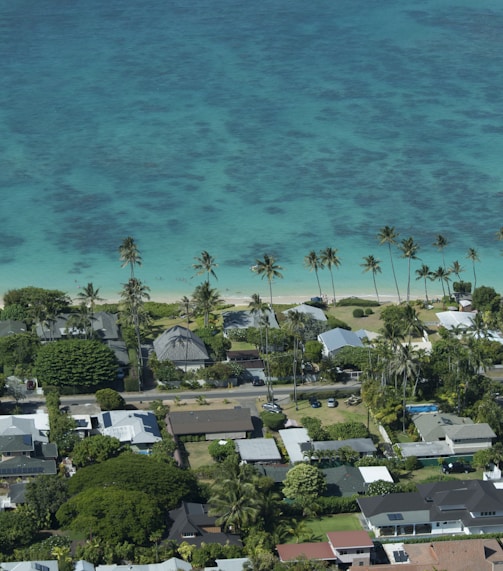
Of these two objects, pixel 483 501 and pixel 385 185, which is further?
pixel 385 185

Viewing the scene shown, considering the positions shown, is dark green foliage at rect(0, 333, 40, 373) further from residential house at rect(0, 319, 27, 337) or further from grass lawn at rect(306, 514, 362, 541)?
grass lawn at rect(306, 514, 362, 541)

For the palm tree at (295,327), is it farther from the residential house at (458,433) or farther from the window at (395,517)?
the window at (395,517)

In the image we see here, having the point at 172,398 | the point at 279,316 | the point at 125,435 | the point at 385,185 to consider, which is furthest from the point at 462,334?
the point at 385,185

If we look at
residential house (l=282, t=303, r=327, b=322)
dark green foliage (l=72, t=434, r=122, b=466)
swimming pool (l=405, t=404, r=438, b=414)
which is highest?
residential house (l=282, t=303, r=327, b=322)

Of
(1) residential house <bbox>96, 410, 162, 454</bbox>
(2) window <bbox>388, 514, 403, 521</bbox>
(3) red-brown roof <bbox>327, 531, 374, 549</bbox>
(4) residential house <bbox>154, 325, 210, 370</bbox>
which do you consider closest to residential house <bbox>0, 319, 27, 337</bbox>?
(4) residential house <bbox>154, 325, 210, 370</bbox>

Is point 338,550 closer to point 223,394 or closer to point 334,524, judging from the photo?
point 334,524

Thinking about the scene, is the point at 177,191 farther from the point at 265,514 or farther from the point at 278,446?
the point at 265,514
